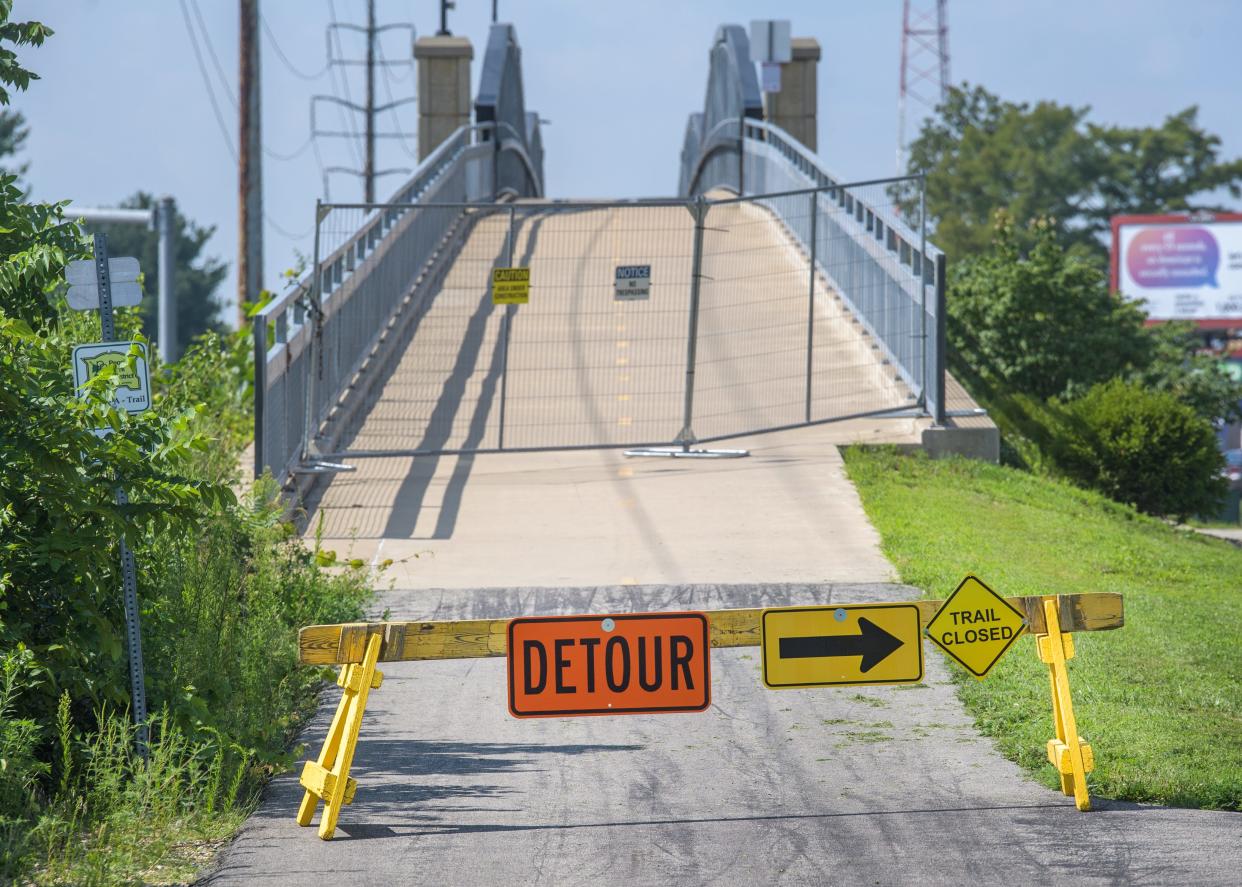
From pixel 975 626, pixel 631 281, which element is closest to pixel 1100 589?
pixel 975 626

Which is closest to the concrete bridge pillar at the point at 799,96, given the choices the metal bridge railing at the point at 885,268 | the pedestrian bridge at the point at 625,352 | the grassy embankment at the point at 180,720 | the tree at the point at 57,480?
the metal bridge railing at the point at 885,268

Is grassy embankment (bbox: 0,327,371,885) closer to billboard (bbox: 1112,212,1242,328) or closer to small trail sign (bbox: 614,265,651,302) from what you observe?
small trail sign (bbox: 614,265,651,302)

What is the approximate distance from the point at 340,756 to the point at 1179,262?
64.6 metres

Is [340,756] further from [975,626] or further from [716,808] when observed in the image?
[975,626]

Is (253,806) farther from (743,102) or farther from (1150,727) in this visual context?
(743,102)

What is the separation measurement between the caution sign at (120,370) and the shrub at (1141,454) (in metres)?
12.1

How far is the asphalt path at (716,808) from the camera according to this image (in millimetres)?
6066

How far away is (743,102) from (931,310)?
1729cm

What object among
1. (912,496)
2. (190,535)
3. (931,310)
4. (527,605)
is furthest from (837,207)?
(190,535)

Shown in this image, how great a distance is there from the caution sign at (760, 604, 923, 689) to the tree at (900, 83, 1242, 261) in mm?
68573

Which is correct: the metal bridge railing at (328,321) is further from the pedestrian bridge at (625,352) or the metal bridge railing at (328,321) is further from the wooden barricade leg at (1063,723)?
the wooden barricade leg at (1063,723)

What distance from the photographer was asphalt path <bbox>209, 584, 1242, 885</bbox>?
607 cm

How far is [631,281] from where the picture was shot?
1482 cm

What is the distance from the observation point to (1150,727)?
25.3 feet
